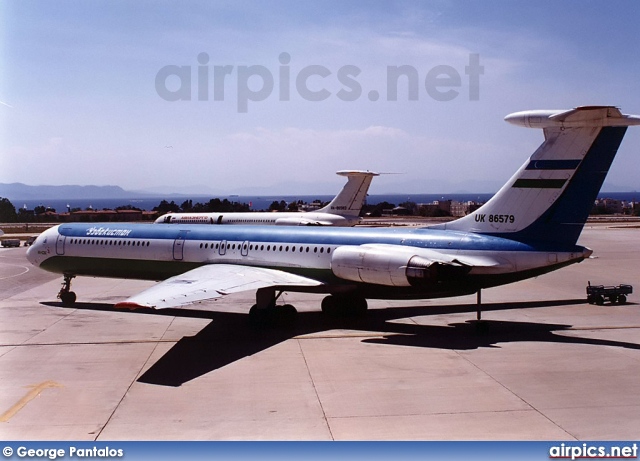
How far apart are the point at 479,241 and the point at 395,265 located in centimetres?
290

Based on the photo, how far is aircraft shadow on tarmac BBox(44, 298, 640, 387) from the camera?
15.1 meters

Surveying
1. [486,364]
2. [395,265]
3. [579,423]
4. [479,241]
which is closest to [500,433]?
[579,423]

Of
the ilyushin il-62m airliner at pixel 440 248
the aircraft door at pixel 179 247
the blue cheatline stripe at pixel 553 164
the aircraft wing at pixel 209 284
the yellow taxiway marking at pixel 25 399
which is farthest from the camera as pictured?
the aircraft door at pixel 179 247

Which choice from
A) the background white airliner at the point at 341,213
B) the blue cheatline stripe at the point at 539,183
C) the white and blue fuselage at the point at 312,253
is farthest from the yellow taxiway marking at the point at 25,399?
the background white airliner at the point at 341,213

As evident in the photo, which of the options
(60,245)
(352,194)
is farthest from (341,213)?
(60,245)

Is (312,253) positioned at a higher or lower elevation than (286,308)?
higher

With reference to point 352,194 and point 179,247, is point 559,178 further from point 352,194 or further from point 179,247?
point 352,194

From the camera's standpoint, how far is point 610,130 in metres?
16.7

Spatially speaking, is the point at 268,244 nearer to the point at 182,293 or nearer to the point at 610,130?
the point at 182,293

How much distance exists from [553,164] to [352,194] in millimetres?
30825

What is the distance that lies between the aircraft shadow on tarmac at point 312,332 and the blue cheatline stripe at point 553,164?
4.88 metres

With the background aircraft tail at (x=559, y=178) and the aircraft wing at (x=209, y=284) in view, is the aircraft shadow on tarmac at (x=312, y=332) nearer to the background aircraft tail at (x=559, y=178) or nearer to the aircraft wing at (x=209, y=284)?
the aircraft wing at (x=209, y=284)

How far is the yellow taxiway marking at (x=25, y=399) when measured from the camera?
11.4 metres

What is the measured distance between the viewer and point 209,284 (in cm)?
1762
